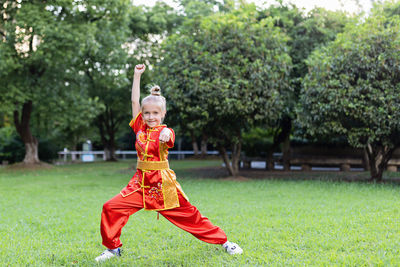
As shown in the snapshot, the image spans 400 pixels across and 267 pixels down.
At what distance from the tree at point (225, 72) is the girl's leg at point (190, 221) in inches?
328

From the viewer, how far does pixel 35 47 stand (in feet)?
60.4

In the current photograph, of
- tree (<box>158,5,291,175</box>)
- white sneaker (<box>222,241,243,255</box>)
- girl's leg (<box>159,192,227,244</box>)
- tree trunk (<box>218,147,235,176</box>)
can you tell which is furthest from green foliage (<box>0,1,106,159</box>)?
white sneaker (<box>222,241,243,255</box>)

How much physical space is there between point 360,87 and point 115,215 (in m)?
9.68

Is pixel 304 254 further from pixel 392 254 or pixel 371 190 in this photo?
pixel 371 190

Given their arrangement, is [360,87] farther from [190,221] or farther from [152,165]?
[152,165]

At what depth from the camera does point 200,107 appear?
43.2 feet

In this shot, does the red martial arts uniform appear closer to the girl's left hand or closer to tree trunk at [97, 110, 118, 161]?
the girl's left hand

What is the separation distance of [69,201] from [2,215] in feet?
6.35

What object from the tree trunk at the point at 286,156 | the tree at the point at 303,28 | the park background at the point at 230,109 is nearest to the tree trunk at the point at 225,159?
the park background at the point at 230,109

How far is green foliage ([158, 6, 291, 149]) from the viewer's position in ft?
42.6

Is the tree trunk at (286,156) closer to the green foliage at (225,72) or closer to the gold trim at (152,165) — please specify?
the green foliage at (225,72)

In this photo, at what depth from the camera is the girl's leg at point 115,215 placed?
427cm

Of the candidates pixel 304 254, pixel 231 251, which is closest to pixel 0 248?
pixel 231 251

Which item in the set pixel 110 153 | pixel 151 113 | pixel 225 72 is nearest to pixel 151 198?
pixel 151 113
